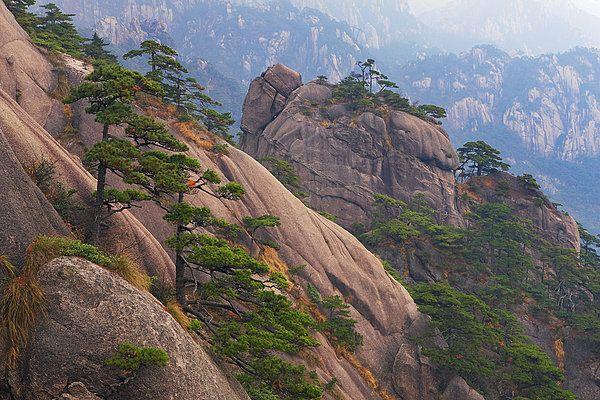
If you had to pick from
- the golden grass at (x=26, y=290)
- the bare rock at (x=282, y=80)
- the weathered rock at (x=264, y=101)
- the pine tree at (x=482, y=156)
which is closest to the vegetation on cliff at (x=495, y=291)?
the pine tree at (x=482, y=156)

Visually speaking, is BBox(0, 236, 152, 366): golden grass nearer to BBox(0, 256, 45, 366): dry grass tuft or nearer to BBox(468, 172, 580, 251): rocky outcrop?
BBox(0, 256, 45, 366): dry grass tuft

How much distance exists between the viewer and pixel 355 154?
66.9 meters

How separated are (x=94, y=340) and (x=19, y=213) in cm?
402

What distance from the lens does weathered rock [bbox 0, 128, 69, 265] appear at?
33.7ft

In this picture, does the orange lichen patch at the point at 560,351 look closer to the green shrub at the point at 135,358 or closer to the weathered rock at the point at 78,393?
the green shrub at the point at 135,358

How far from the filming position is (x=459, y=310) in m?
32.5

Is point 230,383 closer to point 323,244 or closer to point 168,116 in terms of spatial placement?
point 323,244

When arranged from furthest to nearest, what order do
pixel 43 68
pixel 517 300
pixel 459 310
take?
pixel 517 300
pixel 459 310
pixel 43 68

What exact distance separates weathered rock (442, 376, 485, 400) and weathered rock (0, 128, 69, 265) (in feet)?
93.5

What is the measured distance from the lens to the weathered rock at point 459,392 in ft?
100

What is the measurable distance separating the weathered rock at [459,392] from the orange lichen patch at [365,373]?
218 inches

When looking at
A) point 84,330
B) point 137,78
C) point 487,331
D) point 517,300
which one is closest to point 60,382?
point 84,330

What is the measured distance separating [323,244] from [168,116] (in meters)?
14.3

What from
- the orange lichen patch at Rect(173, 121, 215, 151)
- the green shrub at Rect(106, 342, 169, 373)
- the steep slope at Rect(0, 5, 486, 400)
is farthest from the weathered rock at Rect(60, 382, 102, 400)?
the orange lichen patch at Rect(173, 121, 215, 151)
